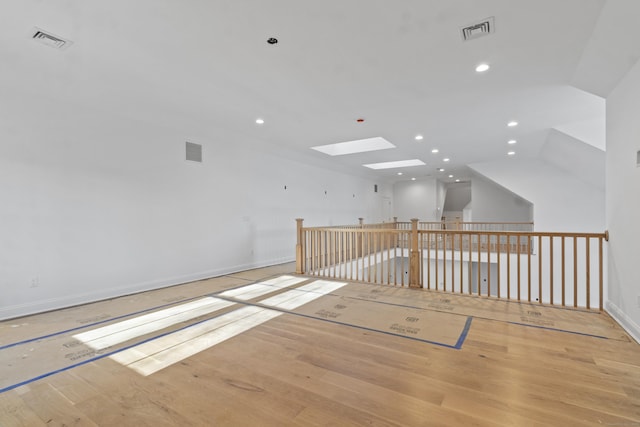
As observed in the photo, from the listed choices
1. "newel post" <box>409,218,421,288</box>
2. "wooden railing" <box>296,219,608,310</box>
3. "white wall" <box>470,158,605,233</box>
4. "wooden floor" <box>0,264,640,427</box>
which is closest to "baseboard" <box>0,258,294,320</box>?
"wooden floor" <box>0,264,640,427</box>

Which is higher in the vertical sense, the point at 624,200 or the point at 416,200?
the point at 416,200

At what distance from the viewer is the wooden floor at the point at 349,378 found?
169 centimetres

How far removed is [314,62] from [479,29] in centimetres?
153

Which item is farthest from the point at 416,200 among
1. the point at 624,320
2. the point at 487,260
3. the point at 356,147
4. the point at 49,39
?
the point at 49,39

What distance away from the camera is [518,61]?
119 inches

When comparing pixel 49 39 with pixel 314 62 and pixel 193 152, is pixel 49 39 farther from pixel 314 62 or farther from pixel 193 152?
pixel 193 152

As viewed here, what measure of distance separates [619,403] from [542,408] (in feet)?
1.66

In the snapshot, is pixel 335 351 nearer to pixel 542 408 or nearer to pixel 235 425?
pixel 235 425

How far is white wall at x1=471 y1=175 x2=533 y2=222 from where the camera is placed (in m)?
10.4

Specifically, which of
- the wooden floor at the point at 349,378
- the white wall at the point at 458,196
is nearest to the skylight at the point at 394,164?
the wooden floor at the point at 349,378

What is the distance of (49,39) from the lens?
2.53 m

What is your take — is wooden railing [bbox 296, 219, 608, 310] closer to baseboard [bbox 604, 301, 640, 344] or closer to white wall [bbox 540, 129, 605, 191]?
baseboard [bbox 604, 301, 640, 344]

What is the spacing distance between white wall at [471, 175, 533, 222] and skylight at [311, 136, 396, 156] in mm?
5617

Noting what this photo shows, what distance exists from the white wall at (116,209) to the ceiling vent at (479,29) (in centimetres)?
417
